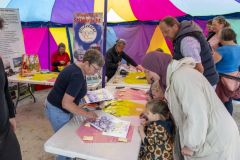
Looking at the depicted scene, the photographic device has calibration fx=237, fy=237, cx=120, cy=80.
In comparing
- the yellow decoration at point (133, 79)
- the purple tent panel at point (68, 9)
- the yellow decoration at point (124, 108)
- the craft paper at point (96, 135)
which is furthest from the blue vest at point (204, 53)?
the purple tent panel at point (68, 9)

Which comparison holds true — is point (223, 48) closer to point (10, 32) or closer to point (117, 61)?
point (117, 61)

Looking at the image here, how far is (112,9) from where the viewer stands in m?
5.46

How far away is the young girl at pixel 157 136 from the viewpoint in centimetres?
166

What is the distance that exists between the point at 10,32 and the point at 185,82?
402 cm

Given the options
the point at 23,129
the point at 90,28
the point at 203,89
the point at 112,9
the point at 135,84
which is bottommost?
the point at 23,129

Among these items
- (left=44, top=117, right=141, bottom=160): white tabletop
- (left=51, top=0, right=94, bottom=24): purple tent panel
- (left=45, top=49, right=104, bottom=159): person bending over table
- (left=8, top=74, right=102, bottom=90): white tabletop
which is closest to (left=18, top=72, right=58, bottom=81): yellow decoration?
(left=8, top=74, right=102, bottom=90): white tabletop

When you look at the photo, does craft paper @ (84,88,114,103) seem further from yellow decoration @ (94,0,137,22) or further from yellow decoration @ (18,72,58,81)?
yellow decoration @ (94,0,137,22)

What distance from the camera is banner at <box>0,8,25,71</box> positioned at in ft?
14.0

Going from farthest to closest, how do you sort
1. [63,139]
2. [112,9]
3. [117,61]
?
1. [112,9]
2. [117,61]
3. [63,139]

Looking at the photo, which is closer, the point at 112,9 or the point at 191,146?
the point at 191,146

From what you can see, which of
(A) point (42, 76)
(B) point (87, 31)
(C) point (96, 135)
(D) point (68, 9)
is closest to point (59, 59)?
A: (A) point (42, 76)

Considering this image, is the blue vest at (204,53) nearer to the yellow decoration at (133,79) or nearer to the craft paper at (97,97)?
the craft paper at (97,97)

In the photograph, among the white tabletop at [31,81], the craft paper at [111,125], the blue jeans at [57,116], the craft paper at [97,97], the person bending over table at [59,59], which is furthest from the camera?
the person bending over table at [59,59]

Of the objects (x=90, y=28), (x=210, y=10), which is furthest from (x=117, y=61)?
(x=210, y=10)
